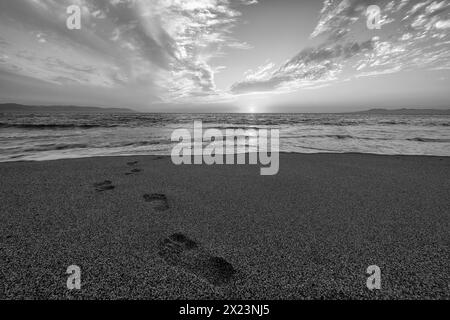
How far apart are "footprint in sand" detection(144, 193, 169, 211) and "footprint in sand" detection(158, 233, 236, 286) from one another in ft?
2.74

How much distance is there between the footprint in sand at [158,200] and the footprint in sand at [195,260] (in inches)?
32.8

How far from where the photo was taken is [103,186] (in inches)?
159

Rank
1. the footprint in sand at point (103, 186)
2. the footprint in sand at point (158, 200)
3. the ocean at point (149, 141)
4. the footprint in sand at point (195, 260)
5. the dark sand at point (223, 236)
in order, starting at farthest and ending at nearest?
the ocean at point (149, 141) < the footprint in sand at point (103, 186) < the footprint in sand at point (158, 200) < the footprint in sand at point (195, 260) < the dark sand at point (223, 236)

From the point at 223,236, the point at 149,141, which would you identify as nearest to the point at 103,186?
the point at 223,236

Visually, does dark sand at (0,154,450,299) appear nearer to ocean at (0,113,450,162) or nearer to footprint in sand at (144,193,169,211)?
footprint in sand at (144,193,169,211)

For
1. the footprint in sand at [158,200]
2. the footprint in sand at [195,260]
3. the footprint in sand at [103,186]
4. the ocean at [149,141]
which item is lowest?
the footprint in sand at [195,260]

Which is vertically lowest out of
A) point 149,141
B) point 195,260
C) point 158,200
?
point 195,260

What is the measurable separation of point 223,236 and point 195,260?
1.58 feet

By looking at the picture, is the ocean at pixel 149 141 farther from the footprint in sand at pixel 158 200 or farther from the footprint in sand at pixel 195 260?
the footprint in sand at pixel 195 260

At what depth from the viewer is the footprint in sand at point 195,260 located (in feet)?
6.08

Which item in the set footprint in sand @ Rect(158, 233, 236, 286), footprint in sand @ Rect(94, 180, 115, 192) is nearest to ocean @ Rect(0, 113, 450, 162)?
footprint in sand @ Rect(94, 180, 115, 192)

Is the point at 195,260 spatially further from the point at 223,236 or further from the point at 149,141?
the point at 149,141

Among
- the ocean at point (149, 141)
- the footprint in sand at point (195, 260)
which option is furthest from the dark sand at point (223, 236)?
the ocean at point (149, 141)
